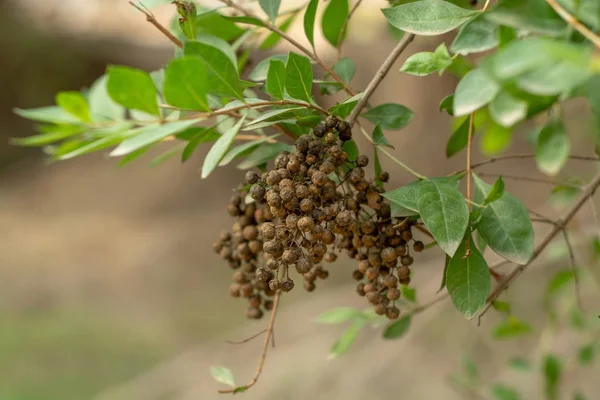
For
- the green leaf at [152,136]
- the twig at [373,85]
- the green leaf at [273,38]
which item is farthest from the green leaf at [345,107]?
the green leaf at [273,38]

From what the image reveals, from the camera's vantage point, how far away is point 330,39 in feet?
2.32

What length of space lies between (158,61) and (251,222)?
3.86 m

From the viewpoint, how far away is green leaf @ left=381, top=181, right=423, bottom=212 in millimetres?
457

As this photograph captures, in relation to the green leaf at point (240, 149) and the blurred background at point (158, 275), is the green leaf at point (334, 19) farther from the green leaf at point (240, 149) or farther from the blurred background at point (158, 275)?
the blurred background at point (158, 275)

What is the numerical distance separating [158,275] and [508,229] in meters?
3.01

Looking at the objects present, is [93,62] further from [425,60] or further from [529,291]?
[425,60]

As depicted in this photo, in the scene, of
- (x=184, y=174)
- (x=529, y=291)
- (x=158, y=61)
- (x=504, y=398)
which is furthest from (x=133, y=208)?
(x=504, y=398)

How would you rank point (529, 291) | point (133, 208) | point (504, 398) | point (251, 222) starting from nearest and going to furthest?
point (251, 222) → point (504, 398) → point (529, 291) → point (133, 208)

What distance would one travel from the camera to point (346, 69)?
621 mm

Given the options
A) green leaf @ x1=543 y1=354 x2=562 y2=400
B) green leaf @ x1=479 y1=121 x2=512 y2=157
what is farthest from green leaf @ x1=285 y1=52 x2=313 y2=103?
Result: green leaf @ x1=543 y1=354 x2=562 y2=400

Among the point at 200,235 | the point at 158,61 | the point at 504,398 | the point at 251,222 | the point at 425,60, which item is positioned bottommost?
the point at 200,235

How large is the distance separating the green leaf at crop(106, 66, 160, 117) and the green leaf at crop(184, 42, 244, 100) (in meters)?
0.04

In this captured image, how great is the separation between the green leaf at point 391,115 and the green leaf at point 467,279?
14cm

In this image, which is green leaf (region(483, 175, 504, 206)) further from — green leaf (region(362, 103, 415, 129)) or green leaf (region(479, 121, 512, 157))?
green leaf (region(479, 121, 512, 157))
